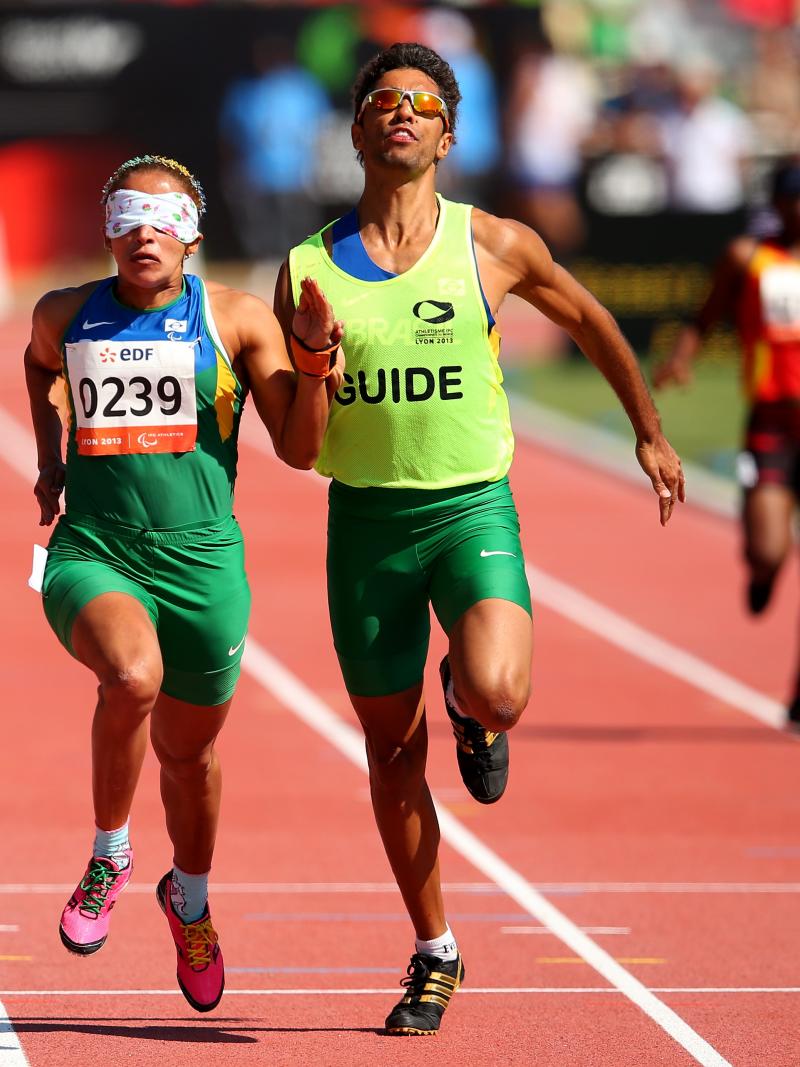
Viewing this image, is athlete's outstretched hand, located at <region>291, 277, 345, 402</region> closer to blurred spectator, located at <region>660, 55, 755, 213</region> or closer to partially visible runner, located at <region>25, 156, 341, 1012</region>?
partially visible runner, located at <region>25, 156, 341, 1012</region>

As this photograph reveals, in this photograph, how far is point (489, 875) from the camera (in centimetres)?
859

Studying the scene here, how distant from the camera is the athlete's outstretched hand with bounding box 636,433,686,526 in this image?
6.20 meters

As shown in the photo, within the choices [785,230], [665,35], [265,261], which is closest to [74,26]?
[265,261]

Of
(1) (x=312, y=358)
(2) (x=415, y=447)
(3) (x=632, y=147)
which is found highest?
(1) (x=312, y=358)

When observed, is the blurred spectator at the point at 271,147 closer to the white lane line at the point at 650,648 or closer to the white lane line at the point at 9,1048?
the white lane line at the point at 650,648

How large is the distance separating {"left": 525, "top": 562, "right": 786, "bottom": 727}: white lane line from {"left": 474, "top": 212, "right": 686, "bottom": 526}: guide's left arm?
231 inches

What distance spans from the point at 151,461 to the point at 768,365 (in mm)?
6199

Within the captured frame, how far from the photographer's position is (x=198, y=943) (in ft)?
20.0

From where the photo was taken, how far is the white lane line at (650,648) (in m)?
12.4

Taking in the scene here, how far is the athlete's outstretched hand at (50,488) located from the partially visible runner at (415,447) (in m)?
0.73

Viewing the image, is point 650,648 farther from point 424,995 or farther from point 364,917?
point 424,995

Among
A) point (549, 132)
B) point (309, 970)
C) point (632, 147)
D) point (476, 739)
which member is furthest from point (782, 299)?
point (549, 132)

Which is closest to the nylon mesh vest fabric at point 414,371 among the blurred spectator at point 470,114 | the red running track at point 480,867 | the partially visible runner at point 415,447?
the partially visible runner at point 415,447

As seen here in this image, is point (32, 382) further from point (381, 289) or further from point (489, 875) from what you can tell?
point (489, 875)
